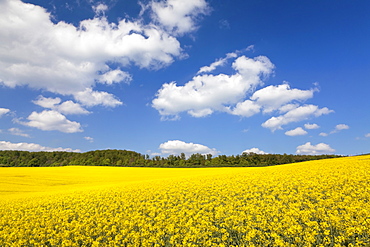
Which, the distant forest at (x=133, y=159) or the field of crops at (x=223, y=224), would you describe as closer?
the field of crops at (x=223, y=224)

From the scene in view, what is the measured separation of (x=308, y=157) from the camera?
82062mm

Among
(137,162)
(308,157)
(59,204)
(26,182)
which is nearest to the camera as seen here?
(59,204)

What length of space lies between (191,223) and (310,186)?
1036cm

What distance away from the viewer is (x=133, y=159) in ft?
319

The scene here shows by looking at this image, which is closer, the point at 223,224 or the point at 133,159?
the point at 223,224

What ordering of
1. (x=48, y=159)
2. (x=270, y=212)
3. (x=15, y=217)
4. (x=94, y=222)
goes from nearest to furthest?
(x=270, y=212), (x=94, y=222), (x=15, y=217), (x=48, y=159)

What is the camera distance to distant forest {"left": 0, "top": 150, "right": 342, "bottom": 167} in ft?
265

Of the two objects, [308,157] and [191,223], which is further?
[308,157]

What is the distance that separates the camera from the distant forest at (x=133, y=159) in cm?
8088

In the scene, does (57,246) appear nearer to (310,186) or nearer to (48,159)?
(310,186)

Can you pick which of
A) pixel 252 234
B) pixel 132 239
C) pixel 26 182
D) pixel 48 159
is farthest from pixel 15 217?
pixel 48 159

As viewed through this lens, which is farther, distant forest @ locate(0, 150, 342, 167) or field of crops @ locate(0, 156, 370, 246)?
distant forest @ locate(0, 150, 342, 167)

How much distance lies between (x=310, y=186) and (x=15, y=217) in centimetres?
1916

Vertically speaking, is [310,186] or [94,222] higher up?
[310,186]
